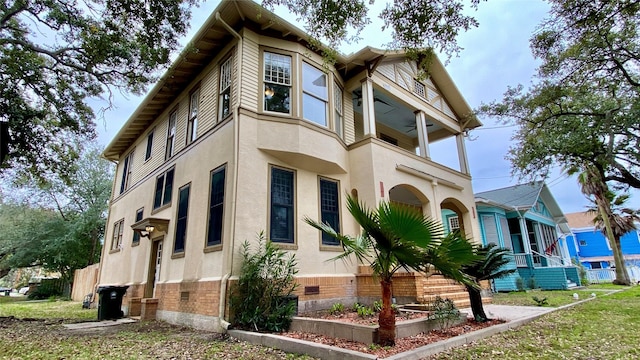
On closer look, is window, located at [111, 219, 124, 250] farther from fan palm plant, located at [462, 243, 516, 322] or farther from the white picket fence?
the white picket fence

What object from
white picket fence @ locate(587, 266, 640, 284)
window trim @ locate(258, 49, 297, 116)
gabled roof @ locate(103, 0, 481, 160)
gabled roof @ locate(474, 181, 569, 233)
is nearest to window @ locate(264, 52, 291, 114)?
window trim @ locate(258, 49, 297, 116)

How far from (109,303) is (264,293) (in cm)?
635

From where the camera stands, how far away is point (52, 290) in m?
23.3

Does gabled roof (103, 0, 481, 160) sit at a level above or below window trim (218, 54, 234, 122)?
above

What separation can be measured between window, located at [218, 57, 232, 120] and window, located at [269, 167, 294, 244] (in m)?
2.30

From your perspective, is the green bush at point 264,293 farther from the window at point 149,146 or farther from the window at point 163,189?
the window at point 149,146

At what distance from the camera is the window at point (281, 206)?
8.27 metres

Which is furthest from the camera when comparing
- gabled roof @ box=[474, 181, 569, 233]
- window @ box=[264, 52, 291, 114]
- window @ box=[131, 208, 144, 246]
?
gabled roof @ box=[474, 181, 569, 233]

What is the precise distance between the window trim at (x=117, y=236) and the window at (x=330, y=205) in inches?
392

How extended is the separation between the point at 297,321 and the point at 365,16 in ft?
19.5

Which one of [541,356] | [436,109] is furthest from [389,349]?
[436,109]

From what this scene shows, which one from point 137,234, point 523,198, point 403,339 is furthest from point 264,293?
point 523,198

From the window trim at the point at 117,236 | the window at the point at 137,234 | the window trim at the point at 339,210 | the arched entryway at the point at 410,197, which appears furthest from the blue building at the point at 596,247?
the window trim at the point at 117,236

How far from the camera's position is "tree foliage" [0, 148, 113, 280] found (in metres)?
21.2
